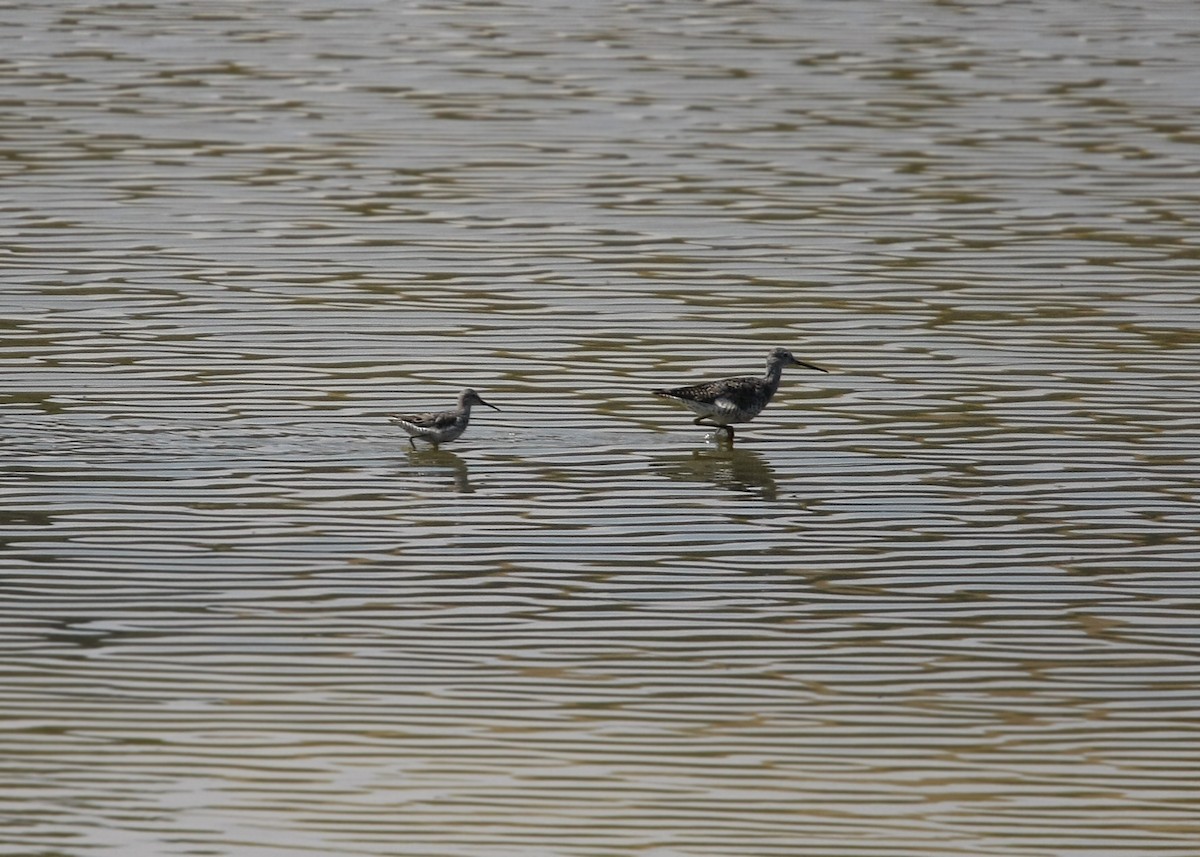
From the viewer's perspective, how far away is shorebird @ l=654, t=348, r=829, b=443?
15.6 meters

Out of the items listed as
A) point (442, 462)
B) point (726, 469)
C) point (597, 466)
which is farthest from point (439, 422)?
point (726, 469)

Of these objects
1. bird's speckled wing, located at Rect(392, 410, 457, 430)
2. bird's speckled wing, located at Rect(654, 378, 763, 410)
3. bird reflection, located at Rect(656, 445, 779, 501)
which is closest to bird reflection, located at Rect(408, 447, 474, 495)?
bird's speckled wing, located at Rect(392, 410, 457, 430)

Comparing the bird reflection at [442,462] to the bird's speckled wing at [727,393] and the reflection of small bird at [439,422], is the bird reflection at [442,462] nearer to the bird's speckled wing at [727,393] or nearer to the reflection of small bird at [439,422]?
the reflection of small bird at [439,422]

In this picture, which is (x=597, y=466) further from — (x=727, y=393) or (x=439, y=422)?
(x=727, y=393)

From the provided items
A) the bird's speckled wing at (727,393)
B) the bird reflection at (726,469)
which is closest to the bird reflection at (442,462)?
the bird reflection at (726,469)

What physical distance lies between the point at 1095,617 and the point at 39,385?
833 cm

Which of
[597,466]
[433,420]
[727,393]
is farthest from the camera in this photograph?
[727,393]

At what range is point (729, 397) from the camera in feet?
51.1

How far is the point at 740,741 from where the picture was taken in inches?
384

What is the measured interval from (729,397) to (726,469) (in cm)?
67

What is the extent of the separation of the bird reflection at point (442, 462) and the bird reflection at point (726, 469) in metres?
1.30

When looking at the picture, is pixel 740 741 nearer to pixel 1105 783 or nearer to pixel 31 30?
pixel 1105 783

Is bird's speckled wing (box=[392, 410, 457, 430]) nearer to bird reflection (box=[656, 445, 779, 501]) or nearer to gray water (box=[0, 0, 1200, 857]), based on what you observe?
gray water (box=[0, 0, 1200, 857])

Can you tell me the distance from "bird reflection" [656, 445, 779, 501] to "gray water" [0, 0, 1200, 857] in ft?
0.21
